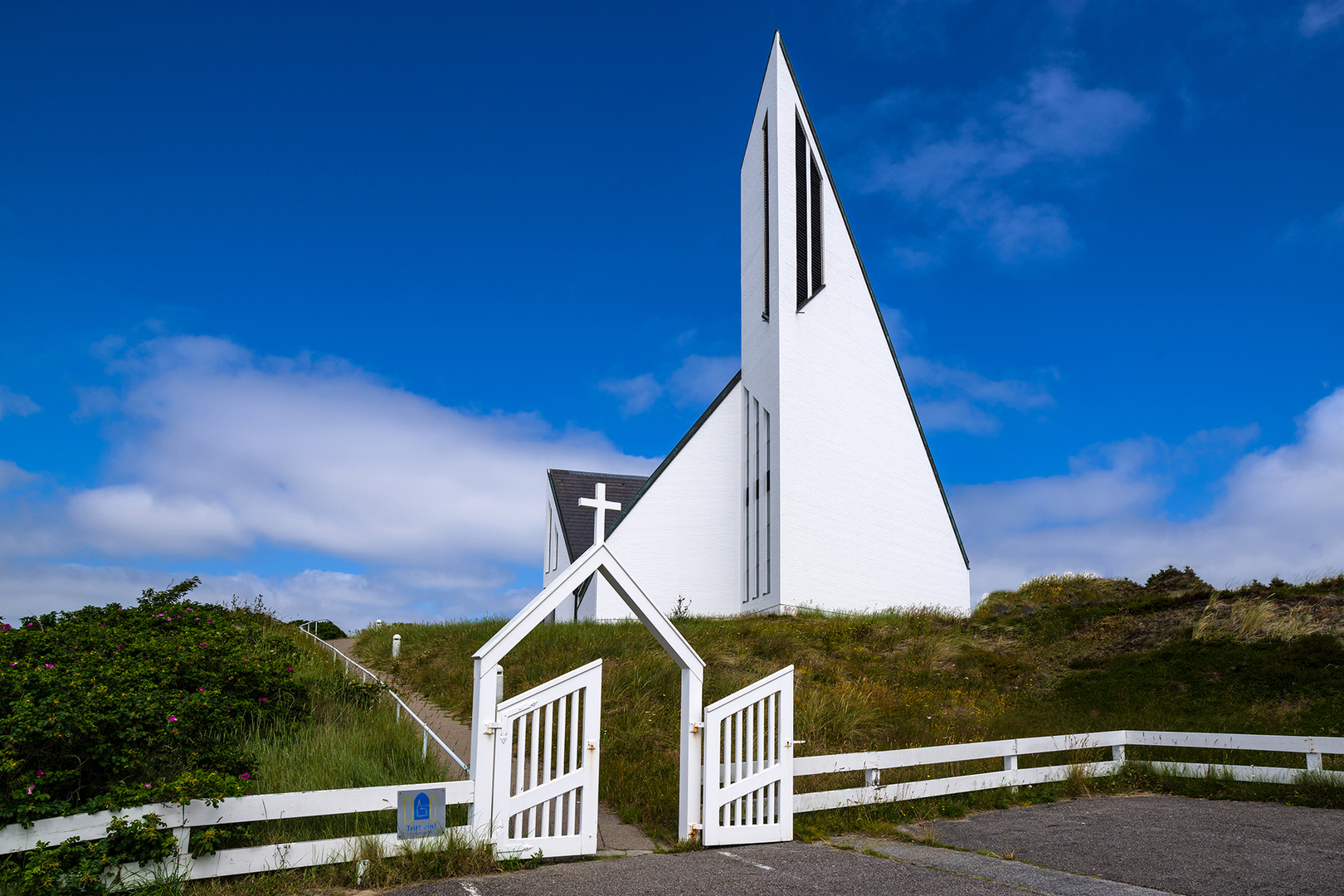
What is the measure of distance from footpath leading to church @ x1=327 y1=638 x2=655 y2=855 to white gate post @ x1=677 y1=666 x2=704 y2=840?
16.0 inches

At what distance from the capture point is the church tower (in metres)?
25.7

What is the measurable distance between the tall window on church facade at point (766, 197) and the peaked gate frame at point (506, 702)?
824 inches

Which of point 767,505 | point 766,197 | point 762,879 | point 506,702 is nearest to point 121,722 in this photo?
point 506,702

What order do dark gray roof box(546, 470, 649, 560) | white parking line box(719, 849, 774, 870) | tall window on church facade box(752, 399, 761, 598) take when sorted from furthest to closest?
1. dark gray roof box(546, 470, 649, 560)
2. tall window on church facade box(752, 399, 761, 598)
3. white parking line box(719, 849, 774, 870)

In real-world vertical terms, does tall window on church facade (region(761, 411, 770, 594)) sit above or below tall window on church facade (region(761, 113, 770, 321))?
below

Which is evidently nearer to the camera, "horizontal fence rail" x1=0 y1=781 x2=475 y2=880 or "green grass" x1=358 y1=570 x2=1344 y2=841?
"horizontal fence rail" x1=0 y1=781 x2=475 y2=880

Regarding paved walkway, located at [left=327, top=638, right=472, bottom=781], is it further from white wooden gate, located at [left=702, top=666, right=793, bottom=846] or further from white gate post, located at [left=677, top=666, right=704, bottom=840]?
white wooden gate, located at [left=702, top=666, right=793, bottom=846]

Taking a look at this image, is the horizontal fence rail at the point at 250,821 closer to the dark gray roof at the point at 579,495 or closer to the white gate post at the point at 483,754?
the white gate post at the point at 483,754

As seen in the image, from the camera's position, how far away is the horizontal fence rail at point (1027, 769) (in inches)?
348

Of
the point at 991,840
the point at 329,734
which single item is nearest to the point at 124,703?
the point at 329,734

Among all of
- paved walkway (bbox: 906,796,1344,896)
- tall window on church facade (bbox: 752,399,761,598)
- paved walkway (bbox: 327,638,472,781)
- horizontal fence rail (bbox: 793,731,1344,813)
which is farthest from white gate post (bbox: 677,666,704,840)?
tall window on church facade (bbox: 752,399,761,598)

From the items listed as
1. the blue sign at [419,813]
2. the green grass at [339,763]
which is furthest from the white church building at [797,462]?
the blue sign at [419,813]

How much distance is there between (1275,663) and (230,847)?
15.2 metres

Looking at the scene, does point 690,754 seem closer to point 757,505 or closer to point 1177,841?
point 1177,841
